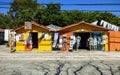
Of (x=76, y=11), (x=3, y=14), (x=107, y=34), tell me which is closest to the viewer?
(x=107, y=34)

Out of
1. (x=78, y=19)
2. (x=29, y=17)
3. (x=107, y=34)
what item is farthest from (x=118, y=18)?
(x=107, y=34)

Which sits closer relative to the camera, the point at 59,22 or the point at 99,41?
the point at 99,41

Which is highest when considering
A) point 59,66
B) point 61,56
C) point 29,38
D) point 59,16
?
point 59,16

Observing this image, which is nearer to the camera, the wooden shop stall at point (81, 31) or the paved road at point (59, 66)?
the paved road at point (59, 66)

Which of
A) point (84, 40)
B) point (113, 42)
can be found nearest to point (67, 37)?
point (84, 40)

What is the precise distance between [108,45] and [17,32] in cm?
1115

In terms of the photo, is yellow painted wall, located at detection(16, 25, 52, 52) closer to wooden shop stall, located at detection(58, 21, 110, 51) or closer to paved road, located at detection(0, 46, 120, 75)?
wooden shop stall, located at detection(58, 21, 110, 51)

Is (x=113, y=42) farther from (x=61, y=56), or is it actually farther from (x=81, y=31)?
(x=61, y=56)

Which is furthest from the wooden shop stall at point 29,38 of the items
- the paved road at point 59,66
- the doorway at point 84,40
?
the paved road at point 59,66

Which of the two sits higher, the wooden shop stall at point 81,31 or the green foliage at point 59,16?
the green foliage at point 59,16

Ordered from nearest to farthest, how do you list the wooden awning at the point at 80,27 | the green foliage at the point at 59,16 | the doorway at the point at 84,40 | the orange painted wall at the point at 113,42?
the orange painted wall at the point at 113,42 → the wooden awning at the point at 80,27 → the doorway at the point at 84,40 → the green foliage at the point at 59,16

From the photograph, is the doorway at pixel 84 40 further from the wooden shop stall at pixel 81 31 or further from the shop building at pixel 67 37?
the wooden shop stall at pixel 81 31

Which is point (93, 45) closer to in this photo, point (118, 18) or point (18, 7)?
point (118, 18)

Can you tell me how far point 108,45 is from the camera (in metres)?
37.9
